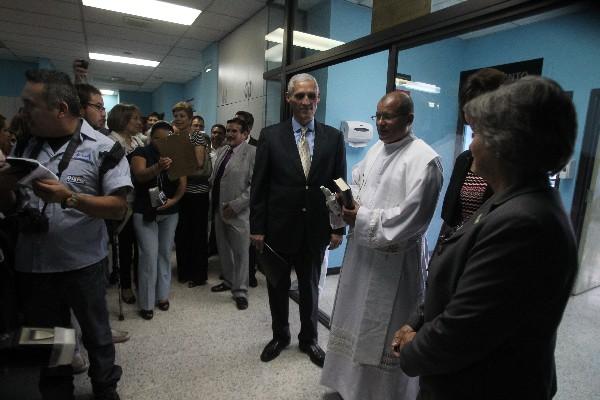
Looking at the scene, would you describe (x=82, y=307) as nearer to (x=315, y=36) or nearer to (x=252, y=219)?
(x=252, y=219)

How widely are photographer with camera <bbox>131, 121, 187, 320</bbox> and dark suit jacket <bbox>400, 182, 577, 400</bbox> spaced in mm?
2050

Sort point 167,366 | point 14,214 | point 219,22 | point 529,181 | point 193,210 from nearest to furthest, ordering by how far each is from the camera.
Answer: point 529,181
point 14,214
point 167,366
point 193,210
point 219,22

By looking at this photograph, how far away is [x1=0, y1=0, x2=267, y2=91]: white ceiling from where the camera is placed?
4441mm

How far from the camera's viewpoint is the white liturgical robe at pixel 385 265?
1428mm

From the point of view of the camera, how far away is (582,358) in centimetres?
235

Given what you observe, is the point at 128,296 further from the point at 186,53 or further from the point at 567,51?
the point at 186,53

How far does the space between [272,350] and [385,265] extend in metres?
1.03

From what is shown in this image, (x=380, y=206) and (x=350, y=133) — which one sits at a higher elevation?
(x=350, y=133)

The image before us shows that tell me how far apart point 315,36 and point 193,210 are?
1987mm

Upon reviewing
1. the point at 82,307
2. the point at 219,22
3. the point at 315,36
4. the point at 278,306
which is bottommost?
the point at 278,306

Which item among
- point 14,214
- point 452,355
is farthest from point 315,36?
point 452,355

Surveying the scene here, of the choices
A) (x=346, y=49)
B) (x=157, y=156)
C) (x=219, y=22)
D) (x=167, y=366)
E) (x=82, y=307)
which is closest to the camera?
(x=82, y=307)

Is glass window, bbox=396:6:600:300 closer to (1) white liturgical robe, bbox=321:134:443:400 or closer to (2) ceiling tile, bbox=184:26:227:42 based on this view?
(1) white liturgical robe, bbox=321:134:443:400

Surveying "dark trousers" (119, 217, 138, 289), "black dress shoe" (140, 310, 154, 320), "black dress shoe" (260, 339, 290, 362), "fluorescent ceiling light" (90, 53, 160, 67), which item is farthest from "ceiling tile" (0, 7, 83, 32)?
"black dress shoe" (260, 339, 290, 362)
